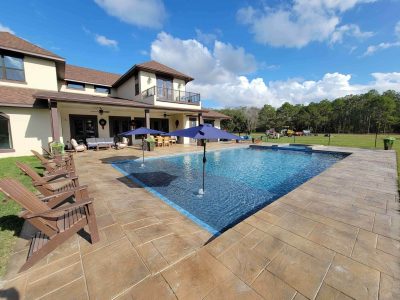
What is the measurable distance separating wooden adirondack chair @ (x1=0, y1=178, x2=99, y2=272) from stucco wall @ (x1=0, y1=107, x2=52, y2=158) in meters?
11.8

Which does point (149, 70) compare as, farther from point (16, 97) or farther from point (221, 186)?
point (221, 186)

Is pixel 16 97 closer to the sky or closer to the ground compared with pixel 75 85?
closer to the ground

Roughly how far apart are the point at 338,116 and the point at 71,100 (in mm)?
57972

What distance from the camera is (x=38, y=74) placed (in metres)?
12.4

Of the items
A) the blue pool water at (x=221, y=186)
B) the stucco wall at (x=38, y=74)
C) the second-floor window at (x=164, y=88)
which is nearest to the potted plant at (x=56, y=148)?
the blue pool water at (x=221, y=186)

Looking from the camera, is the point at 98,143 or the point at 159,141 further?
the point at 159,141

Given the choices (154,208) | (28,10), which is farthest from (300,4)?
(28,10)

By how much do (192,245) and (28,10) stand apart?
53.3ft

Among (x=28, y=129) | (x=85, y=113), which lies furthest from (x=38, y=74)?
(x=28, y=129)

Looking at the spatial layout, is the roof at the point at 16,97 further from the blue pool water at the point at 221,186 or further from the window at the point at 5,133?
the blue pool water at the point at 221,186

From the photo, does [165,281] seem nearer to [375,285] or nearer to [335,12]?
[375,285]

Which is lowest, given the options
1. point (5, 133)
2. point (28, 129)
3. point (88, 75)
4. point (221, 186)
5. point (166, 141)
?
point (221, 186)

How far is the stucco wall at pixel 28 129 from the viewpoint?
10.7 metres

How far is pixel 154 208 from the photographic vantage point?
13.8ft
